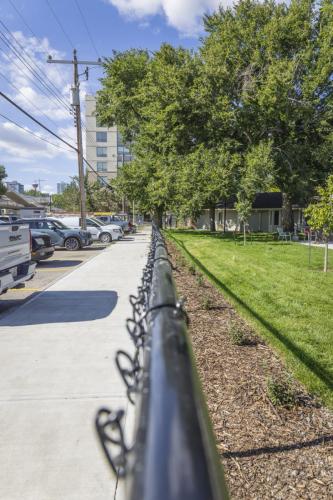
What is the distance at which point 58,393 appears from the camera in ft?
12.4

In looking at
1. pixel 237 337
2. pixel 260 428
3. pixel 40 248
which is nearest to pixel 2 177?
pixel 40 248

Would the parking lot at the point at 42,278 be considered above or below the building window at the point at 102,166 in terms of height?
below

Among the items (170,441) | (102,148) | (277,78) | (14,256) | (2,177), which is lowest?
(14,256)

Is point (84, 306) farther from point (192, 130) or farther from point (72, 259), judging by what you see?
point (192, 130)

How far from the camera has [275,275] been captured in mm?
10797

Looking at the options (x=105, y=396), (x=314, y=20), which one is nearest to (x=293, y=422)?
(x=105, y=396)

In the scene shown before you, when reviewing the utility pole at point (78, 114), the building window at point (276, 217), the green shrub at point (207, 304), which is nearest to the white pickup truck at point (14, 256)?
the green shrub at point (207, 304)

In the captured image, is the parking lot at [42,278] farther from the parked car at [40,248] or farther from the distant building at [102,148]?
the distant building at [102,148]

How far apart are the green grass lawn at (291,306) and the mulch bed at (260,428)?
0.30 metres

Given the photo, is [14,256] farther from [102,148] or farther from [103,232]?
[102,148]

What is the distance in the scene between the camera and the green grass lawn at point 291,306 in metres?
4.32

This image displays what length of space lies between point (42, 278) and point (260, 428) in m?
8.68

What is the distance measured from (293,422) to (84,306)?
4.97m

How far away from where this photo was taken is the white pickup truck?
639 centimetres
